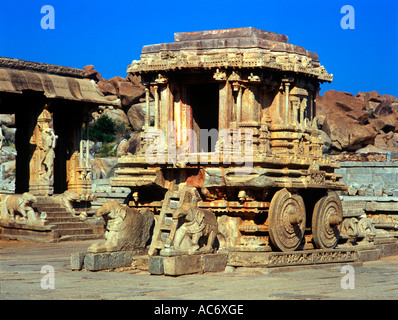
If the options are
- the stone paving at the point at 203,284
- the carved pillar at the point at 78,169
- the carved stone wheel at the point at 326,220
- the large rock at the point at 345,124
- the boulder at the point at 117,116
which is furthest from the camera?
the boulder at the point at 117,116

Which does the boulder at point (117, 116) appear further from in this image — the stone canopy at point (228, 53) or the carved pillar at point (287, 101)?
the carved pillar at point (287, 101)

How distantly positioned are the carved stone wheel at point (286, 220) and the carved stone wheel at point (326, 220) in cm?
61

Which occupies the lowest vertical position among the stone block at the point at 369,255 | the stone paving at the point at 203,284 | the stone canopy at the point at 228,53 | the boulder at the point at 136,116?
the stone block at the point at 369,255

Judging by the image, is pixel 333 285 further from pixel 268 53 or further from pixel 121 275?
pixel 268 53

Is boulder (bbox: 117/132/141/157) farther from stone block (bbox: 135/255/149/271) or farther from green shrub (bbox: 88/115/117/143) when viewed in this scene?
stone block (bbox: 135/255/149/271)

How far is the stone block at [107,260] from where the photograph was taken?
1318 centimetres

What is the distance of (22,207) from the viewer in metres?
21.8

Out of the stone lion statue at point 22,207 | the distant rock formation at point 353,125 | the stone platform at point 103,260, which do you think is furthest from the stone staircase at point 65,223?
the distant rock formation at point 353,125

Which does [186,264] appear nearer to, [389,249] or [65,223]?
[389,249]

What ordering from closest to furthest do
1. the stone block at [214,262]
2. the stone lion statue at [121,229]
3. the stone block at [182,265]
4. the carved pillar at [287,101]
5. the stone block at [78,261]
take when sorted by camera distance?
the stone block at [182,265], the stone block at [214,262], the stone block at [78,261], the stone lion statue at [121,229], the carved pillar at [287,101]

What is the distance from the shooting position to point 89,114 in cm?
2617

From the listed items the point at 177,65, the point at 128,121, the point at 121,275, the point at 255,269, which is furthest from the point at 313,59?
the point at 128,121

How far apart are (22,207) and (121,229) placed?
346 inches

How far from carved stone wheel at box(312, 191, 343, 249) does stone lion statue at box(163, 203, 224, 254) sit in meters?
2.46
